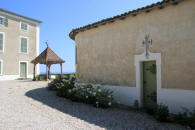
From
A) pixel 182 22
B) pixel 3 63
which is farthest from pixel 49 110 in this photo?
pixel 3 63

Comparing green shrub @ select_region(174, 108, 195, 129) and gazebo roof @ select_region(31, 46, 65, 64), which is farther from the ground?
gazebo roof @ select_region(31, 46, 65, 64)

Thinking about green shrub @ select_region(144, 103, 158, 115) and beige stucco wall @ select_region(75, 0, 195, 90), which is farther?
green shrub @ select_region(144, 103, 158, 115)

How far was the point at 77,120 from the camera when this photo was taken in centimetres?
492

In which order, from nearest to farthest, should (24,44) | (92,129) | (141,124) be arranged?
(92,129), (141,124), (24,44)

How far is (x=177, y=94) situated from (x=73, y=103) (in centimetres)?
435

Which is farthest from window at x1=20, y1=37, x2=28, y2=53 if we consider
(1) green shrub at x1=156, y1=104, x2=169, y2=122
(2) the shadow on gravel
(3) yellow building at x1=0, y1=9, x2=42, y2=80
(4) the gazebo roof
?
(1) green shrub at x1=156, y1=104, x2=169, y2=122

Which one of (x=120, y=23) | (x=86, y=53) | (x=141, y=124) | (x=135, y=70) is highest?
(x=120, y=23)

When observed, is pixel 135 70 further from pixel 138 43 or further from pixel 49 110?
pixel 49 110

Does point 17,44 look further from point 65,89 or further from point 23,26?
point 65,89

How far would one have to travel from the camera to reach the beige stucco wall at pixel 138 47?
17.2 feet

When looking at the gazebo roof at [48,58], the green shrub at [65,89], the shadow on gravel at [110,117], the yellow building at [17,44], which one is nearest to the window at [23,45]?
the yellow building at [17,44]

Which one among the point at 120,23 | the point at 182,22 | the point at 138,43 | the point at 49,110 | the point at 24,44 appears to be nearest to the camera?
the point at 182,22

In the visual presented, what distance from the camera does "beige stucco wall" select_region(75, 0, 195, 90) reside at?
5230mm

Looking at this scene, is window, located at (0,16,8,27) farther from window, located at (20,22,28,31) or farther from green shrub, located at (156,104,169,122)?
green shrub, located at (156,104,169,122)
